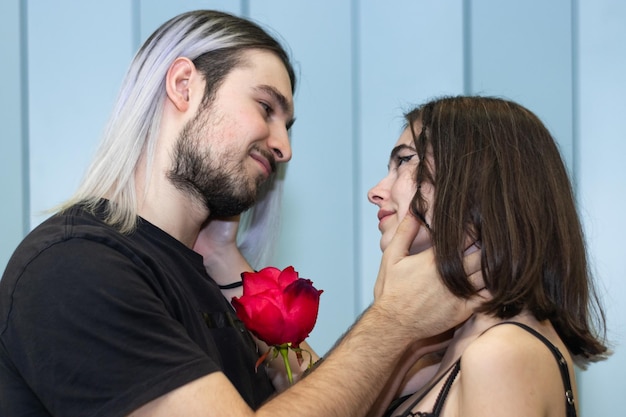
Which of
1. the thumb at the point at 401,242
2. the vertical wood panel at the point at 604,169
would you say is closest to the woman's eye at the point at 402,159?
the thumb at the point at 401,242

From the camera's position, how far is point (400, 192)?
1.23m

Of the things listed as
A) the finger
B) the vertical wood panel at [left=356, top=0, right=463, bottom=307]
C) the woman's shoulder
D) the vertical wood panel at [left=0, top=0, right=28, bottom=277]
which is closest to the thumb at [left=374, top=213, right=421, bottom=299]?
the finger

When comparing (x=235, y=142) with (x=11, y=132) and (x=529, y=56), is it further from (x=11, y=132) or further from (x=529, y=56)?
(x=529, y=56)

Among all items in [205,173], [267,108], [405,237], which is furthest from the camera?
[267,108]

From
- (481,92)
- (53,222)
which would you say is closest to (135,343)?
(53,222)

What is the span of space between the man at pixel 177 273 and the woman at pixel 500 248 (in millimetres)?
56

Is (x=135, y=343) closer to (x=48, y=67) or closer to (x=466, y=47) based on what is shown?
(x=48, y=67)

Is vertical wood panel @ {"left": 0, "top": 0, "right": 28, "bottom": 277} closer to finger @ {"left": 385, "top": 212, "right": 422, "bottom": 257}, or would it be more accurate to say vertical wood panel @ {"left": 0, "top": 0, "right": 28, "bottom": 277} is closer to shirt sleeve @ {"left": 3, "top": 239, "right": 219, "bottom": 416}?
shirt sleeve @ {"left": 3, "top": 239, "right": 219, "bottom": 416}

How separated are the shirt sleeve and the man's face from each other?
326mm

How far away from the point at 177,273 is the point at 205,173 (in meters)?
0.19

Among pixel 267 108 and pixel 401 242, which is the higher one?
pixel 267 108

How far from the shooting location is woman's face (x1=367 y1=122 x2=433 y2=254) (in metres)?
1.21

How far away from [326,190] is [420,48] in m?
0.39

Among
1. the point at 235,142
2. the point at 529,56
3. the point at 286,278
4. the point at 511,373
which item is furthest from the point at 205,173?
the point at 529,56
